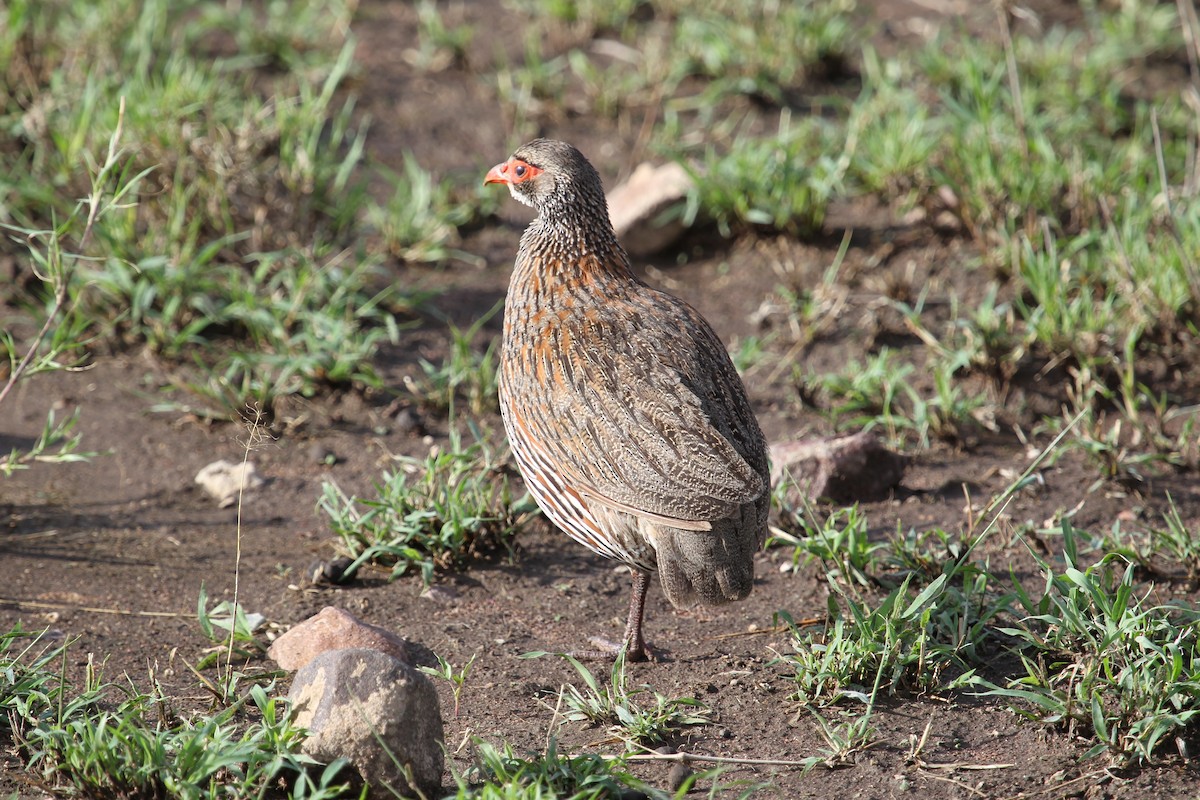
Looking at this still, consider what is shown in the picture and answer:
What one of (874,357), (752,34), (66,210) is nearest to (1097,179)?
(874,357)

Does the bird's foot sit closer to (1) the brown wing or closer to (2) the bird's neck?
(1) the brown wing

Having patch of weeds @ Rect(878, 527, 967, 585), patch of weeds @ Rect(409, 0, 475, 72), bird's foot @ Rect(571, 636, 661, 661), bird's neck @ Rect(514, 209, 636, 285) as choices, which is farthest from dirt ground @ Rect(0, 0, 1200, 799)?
patch of weeds @ Rect(409, 0, 475, 72)

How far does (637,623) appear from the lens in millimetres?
4281

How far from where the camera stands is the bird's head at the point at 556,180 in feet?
15.3

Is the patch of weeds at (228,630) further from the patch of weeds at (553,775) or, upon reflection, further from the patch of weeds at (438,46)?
the patch of weeds at (438,46)

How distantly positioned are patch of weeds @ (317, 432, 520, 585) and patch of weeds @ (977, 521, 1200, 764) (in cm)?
182

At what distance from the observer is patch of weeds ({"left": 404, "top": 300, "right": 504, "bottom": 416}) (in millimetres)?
5574

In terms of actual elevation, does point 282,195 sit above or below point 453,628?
above

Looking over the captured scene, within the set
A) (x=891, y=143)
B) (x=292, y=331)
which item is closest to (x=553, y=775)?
(x=292, y=331)

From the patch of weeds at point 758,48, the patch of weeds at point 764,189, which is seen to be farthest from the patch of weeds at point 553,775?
the patch of weeds at point 758,48

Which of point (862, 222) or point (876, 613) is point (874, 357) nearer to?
point (862, 222)

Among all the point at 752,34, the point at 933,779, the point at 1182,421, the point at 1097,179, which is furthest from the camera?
the point at 752,34

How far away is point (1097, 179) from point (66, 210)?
4.97 meters

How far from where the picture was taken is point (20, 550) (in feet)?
15.4
